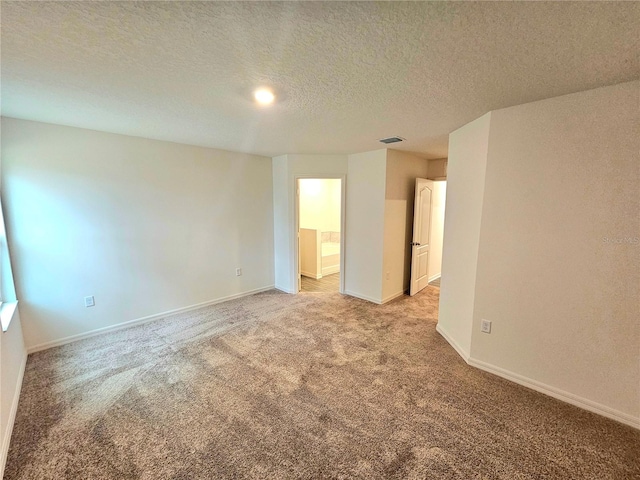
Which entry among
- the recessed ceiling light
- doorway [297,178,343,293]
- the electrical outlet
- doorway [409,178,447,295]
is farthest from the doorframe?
the electrical outlet

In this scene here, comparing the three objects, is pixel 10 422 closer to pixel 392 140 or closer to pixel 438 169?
pixel 392 140

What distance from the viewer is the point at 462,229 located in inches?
105

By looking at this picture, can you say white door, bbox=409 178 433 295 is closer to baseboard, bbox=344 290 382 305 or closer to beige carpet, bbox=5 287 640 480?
baseboard, bbox=344 290 382 305

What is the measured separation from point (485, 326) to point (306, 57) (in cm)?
259

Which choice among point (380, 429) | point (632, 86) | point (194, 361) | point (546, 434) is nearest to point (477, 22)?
point (632, 86)

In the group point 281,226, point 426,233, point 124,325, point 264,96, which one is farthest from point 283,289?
point 264,96

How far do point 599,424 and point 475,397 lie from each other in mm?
751

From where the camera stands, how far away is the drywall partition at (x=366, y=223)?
3.81m

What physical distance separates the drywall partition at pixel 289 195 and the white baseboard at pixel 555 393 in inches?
108

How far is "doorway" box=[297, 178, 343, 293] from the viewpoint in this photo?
5.31 m

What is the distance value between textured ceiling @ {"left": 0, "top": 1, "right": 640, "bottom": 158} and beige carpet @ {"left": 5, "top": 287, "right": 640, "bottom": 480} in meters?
2.29

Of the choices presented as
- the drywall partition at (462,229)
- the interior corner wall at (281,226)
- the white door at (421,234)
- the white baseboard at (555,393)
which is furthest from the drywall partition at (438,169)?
the white baseboard at (555,393)

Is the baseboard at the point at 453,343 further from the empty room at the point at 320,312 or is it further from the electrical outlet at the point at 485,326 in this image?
the electrical outlet at the point at 485,326

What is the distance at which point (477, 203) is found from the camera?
94.0 inches
